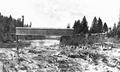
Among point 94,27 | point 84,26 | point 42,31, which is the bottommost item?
point 42,31

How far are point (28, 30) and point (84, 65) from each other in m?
13.6

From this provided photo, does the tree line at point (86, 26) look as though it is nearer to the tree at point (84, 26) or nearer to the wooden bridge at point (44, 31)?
the tree at point (84, 26)

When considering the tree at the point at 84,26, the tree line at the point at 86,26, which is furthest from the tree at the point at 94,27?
the tree at the point at 84,26

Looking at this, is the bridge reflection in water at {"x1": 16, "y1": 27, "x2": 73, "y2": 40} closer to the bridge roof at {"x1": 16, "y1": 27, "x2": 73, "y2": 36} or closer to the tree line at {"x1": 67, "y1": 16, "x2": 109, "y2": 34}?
the bridge roof at {"x1": 16, "y1": 27, "x2": 73, "y2": 36}

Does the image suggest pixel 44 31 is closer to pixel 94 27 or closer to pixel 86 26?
pixel 86 26

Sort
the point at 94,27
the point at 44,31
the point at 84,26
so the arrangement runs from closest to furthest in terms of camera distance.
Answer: the point at 44,31 < the point at 84,26 < the point at 94,27

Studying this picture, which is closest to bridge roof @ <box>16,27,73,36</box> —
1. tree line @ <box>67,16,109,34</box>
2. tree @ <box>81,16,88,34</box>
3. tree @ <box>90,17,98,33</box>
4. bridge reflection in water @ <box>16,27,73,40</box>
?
bridge reflection in water @ <box>16,27,73,40</box>

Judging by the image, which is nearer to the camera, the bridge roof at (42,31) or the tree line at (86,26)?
the bridge roof at (42,31)

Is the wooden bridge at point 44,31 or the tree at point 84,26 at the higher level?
the tree at point 84,26

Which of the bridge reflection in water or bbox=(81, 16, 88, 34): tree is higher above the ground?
bbox=(81, 16, 88, 34): tree

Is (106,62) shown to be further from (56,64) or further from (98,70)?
(56,64)

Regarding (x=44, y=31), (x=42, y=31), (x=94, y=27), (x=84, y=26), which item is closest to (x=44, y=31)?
(x=44, y=31)

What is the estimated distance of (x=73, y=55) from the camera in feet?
75.3

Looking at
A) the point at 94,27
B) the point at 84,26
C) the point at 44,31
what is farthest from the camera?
the point at 94,27
